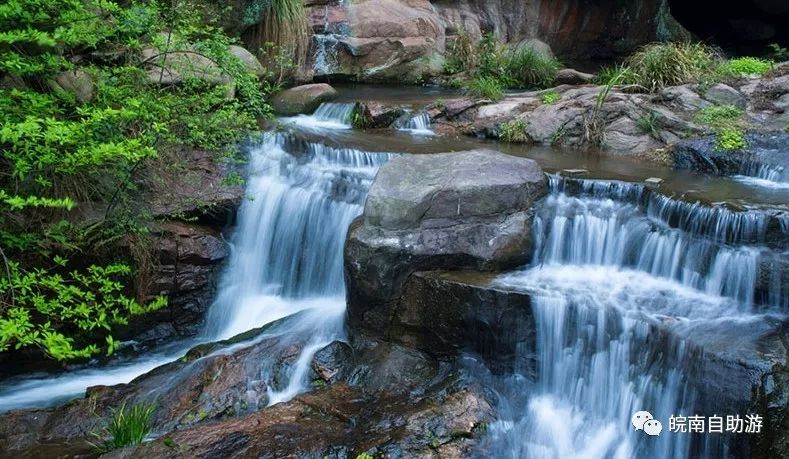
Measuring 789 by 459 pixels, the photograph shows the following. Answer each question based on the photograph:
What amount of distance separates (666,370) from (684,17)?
18133 mm

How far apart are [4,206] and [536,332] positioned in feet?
14.0

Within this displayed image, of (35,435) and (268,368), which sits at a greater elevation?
(268,368)

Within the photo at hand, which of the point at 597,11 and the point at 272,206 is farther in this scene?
the point at 597,11

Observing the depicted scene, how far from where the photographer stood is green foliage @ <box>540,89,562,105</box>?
10.1 m

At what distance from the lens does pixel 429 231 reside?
561 cm

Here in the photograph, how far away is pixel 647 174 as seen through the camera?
7.54 m

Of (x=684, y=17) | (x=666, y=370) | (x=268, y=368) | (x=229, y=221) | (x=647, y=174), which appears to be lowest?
(x=268, y=368)

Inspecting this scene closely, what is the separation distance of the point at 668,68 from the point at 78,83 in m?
8.13

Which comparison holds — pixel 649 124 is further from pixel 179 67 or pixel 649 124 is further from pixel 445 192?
pixel 179 67

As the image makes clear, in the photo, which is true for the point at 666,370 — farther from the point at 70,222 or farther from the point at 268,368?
the point at 70,222

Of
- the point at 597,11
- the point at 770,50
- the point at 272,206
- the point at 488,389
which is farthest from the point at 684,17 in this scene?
the point at 488,389

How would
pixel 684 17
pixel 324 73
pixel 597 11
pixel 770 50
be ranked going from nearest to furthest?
pixel 324 73, pixel 597 11, pixel 770 50, pixel 684 17

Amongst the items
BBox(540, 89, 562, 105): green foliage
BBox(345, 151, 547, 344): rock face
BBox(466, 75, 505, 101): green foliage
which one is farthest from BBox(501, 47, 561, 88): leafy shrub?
BBox(345, 151, 547, 344): rock face

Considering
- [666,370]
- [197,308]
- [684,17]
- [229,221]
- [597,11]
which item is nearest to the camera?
[666,370]
